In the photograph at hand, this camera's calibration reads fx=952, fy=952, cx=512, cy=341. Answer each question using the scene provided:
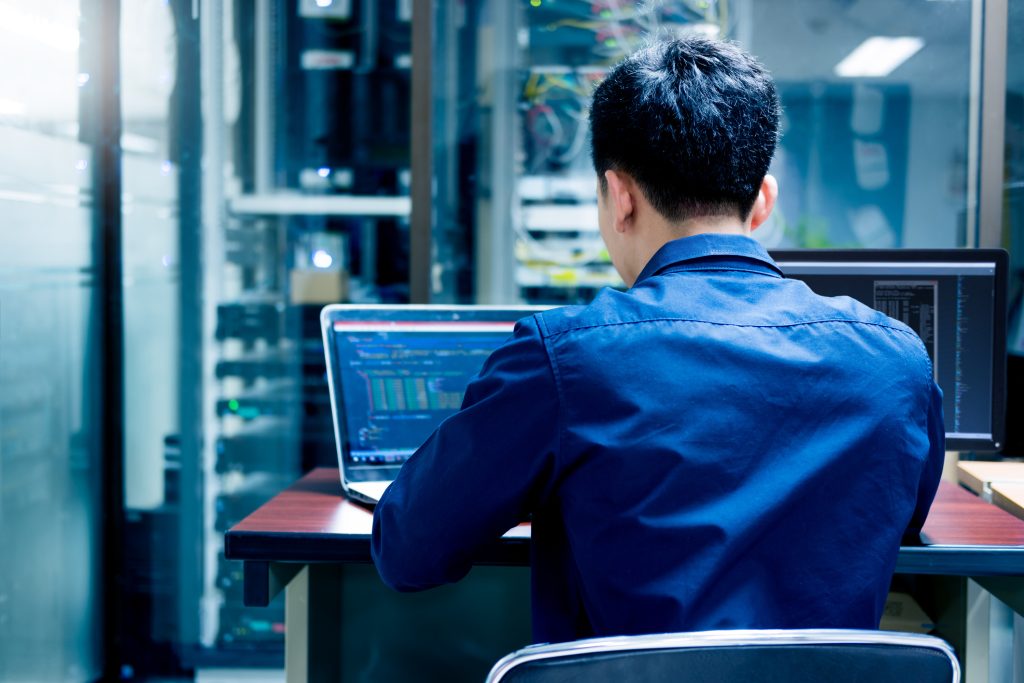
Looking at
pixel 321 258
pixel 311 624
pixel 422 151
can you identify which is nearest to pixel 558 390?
pixel 311 624

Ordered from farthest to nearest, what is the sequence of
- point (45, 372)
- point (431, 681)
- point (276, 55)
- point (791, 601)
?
point (276, 55) < point (45, 372) < point (431, 681) < point (791, 601)

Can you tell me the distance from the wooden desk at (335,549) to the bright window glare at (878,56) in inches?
64.7

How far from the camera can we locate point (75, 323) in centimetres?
244

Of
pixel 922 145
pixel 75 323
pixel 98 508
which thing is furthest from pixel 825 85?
pixel 98 508

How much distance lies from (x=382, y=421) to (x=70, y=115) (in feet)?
4.65

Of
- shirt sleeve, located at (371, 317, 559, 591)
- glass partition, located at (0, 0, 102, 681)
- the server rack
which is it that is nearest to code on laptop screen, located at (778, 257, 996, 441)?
shirt sleeve, located at (371, 317, 559, 591)

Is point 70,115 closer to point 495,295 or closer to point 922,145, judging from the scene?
point 495,295

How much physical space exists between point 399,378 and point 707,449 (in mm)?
819

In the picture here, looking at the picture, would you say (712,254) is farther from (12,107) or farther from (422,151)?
(12,107)

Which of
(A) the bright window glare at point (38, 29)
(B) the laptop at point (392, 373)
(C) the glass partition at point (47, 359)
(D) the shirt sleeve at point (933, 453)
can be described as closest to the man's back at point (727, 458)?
(D) the shirt sleeve at point (933, 453)

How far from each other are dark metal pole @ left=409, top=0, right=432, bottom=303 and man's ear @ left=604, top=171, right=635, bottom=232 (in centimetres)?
139

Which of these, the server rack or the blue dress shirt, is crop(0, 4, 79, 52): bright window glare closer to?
the server rack

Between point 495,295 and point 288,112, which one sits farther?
point 495,295

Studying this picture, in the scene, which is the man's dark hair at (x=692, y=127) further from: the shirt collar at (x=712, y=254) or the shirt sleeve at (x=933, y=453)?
the shirt sleeve at (x=933, y=453)
